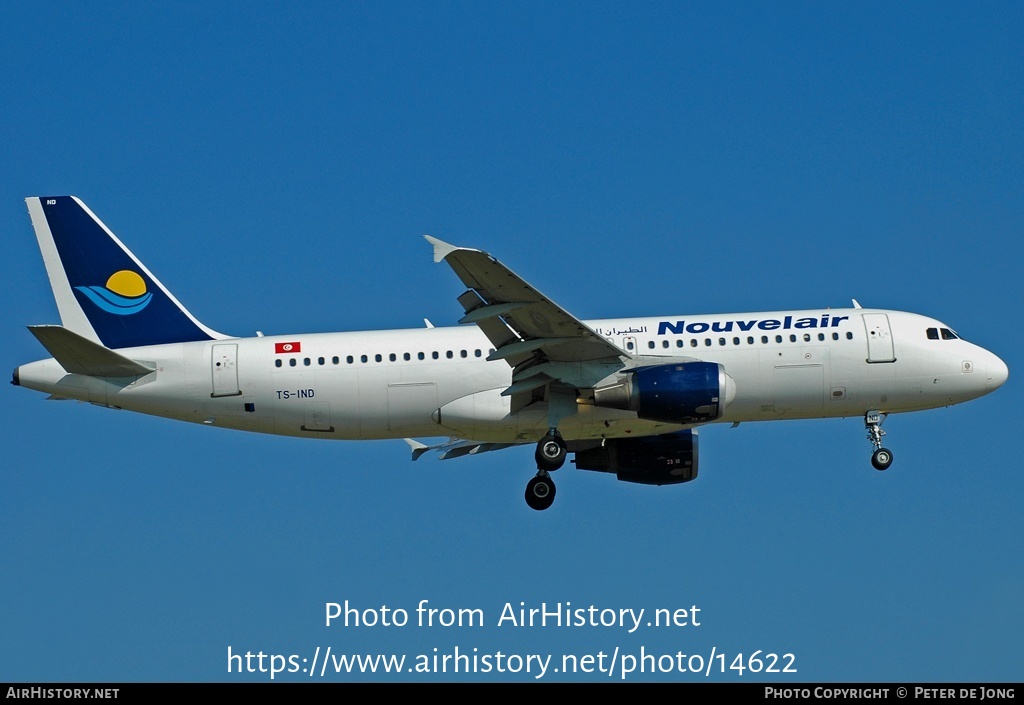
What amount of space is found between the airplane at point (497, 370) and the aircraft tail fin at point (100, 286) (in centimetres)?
4

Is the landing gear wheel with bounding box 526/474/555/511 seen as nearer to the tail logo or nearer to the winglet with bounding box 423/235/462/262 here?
the winglet with bounding box 423/235/462/262

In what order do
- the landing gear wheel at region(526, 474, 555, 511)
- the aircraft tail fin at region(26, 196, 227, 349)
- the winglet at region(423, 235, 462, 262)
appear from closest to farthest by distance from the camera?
the winglet at region(423, 235, 462, 262) < the landing gear wheel at region(526, 474, 555, 511) < the aircraft tail fin at region(26, 196, 227, 349)

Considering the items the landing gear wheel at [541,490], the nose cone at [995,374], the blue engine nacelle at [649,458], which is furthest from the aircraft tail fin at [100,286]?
the nose cone at [995,374]

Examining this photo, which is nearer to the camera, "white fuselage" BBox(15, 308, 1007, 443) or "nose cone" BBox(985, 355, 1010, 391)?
"white fuselage" BBox(15, 308, 1007, 443)

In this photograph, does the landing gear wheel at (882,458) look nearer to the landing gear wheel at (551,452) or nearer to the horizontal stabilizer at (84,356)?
the landing gear wheel at (551,452)

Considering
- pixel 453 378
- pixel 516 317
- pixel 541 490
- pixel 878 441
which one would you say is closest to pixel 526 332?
pixel 516 317

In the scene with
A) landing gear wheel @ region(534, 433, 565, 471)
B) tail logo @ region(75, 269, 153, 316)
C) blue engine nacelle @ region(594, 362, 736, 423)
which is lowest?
landing gear wheel @ region(534, 433, 565, 471)

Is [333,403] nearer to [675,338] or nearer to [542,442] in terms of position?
[542,442]

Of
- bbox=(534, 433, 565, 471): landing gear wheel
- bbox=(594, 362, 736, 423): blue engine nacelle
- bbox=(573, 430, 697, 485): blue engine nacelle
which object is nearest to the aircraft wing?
bbox=(594, 362, 736, 423): blue engine nacelle

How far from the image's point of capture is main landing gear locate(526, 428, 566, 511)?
42750 mm

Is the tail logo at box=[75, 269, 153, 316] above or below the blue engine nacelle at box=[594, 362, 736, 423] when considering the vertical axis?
above

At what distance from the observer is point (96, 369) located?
1665 inches

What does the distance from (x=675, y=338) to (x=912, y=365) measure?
23.5ft
